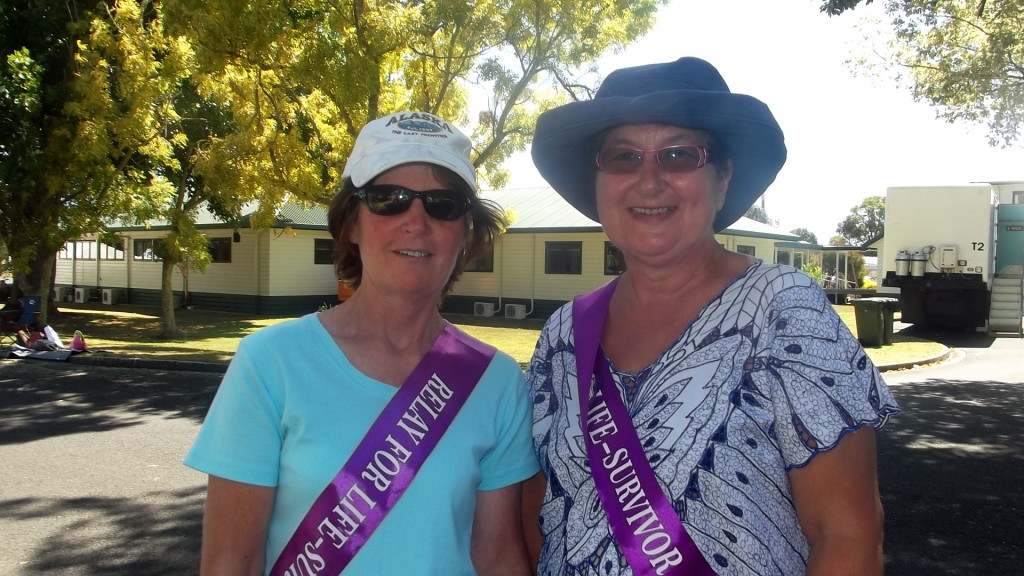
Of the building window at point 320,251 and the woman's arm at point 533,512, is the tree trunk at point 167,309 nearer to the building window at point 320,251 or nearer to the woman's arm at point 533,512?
the building window at point 320,251

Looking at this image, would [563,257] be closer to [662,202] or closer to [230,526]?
[662,202]

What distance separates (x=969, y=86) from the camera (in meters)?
15.8

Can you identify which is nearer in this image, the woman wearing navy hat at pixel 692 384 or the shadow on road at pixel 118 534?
the woman wearing navy hat at pixel 692 384

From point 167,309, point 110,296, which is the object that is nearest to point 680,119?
point 167,309

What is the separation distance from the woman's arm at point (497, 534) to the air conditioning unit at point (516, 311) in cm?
2227

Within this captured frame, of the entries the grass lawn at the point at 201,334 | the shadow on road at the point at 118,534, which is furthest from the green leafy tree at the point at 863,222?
the shadow on road at the point at 118,534

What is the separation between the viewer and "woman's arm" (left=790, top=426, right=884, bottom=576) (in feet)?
4.97

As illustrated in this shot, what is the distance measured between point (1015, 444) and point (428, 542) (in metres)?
8.36

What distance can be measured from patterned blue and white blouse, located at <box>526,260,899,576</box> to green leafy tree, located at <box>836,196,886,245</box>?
Result: 8195 centimetres

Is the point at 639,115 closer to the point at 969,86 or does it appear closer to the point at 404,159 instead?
the point at 404,159

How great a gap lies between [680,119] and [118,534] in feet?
15.5

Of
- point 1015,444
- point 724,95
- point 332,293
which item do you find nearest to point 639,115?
point 724,95

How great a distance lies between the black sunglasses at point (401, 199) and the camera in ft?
6.25

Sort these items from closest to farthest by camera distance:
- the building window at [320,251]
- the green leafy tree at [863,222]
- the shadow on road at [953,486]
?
the shadow on road at [953,486] < the building window at [320,251] < the green leafy tree at [863,222]
